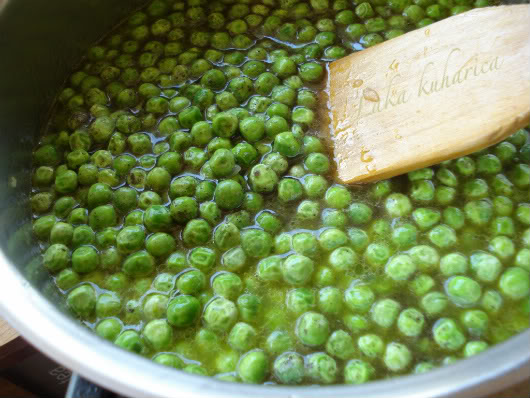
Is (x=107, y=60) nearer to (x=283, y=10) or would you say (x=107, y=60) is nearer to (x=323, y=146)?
(x=283, y=10)

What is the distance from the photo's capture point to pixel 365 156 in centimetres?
211

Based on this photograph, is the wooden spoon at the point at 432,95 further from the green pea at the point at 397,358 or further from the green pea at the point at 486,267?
the green pea at the point at 397,358

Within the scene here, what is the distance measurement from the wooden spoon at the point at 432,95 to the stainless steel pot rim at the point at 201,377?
89 cm

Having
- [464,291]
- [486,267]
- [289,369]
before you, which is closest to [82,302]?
[289,369]

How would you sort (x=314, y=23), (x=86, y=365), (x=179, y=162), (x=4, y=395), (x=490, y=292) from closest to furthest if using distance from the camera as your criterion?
(x=86, y=365), (x=490, y=292), (x=179, y=162), (x=4, y=395), (x=314, y=23)

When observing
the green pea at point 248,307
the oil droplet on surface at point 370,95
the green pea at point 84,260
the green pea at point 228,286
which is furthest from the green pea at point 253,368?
the oil droplet on surface at point 370,95

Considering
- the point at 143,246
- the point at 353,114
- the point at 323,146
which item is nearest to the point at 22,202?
the point at 143,246

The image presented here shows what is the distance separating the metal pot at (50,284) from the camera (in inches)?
47.5

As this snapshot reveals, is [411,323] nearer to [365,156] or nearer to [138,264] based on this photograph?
[365,156]

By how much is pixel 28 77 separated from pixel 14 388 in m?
1.56

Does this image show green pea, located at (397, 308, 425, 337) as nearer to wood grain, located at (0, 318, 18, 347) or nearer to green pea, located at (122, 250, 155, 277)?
green pea, located at (122, 250, 155, 277)

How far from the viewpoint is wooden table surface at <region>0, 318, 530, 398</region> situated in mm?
1568

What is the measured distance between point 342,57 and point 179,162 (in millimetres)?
1020

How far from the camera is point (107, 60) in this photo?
2.63m
